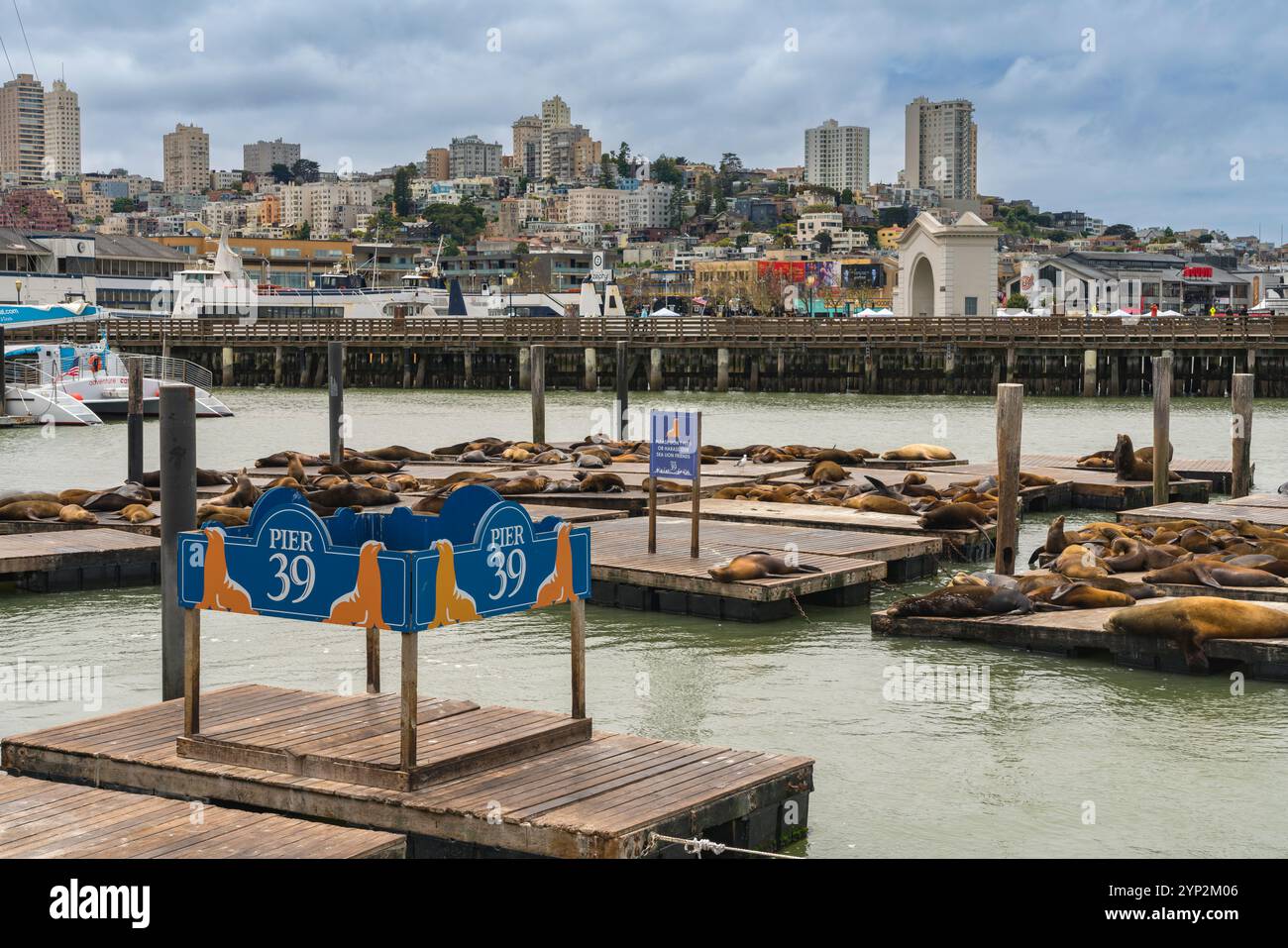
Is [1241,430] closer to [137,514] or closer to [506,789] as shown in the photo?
[137,514]

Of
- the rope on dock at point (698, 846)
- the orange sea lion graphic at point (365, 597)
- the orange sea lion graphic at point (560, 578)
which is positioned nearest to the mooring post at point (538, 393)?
the orange sea lion graphic at point (560, 578)

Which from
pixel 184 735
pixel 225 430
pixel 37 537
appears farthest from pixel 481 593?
pixel 225 430

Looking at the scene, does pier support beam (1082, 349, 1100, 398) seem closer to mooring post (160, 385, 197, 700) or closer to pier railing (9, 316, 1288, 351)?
pier railing (9, 316, 1288, 351)

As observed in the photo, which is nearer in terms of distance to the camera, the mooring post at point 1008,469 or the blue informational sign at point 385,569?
the blue informational sign at point 385,569

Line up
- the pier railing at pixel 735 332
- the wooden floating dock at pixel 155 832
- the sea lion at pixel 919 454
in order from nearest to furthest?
the wooden floating dock at pixel 155 832, the sea lion at pixel 919 454, the pier railing at pixel 735 332

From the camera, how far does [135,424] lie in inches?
902

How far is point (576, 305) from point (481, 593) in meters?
96.3

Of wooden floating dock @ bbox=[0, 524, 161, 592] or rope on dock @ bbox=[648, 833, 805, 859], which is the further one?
wooden floating dock @ bbox=[0, 524, 161, 592]

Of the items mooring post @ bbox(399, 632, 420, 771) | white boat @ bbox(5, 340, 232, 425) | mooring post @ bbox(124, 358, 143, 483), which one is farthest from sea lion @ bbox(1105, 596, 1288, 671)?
white boat @ bbox(5, 340, 232, 425)

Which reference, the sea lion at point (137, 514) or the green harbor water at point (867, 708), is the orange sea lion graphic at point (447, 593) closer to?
the green harbor water at point (867, 708)

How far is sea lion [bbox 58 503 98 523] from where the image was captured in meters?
18.0

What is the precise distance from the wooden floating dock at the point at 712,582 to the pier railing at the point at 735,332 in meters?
39.7

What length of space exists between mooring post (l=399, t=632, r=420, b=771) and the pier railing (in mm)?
48239

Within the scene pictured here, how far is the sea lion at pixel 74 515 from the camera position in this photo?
59.0ft
